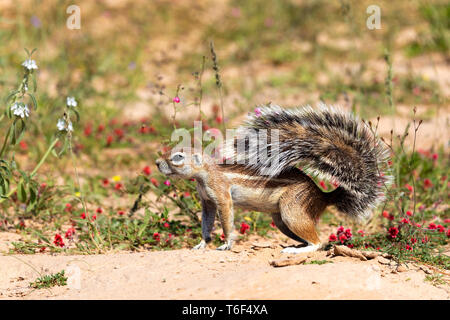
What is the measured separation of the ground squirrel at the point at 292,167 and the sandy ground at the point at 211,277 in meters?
0.36

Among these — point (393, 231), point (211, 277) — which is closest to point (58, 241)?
point (211, 277)

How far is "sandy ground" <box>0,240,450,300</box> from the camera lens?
4.20 m

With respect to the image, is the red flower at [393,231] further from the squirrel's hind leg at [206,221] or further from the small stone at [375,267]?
the squirrel's hind leg at [206,221]

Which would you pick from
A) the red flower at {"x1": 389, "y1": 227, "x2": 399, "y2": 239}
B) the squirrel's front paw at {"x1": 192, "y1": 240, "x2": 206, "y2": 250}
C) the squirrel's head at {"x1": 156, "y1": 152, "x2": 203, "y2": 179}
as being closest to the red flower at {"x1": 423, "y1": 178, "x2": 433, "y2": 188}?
the red flower at {"x1": 389, "y1": 227, "x2": 399, "y2": 239}

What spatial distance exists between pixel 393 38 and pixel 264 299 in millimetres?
9636

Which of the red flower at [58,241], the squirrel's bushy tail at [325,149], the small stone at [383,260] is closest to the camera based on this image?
the small stone at [383,260]

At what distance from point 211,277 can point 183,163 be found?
3.31 feet

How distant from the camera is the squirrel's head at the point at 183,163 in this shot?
16.9 feet

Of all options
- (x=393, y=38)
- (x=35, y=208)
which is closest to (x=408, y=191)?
(x=35, y=208)

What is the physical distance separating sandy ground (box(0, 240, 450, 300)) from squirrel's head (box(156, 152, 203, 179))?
64 centimetres

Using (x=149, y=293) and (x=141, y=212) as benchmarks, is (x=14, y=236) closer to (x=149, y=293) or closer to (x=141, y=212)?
(x=141, y=212)

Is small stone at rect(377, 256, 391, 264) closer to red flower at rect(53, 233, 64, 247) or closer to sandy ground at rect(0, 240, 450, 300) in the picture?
sandy ground at rect(0, 240, 450, 300)

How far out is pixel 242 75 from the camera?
11.4 metres

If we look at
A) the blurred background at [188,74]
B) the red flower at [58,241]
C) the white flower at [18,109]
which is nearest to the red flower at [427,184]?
the blurred background at [188,74]
